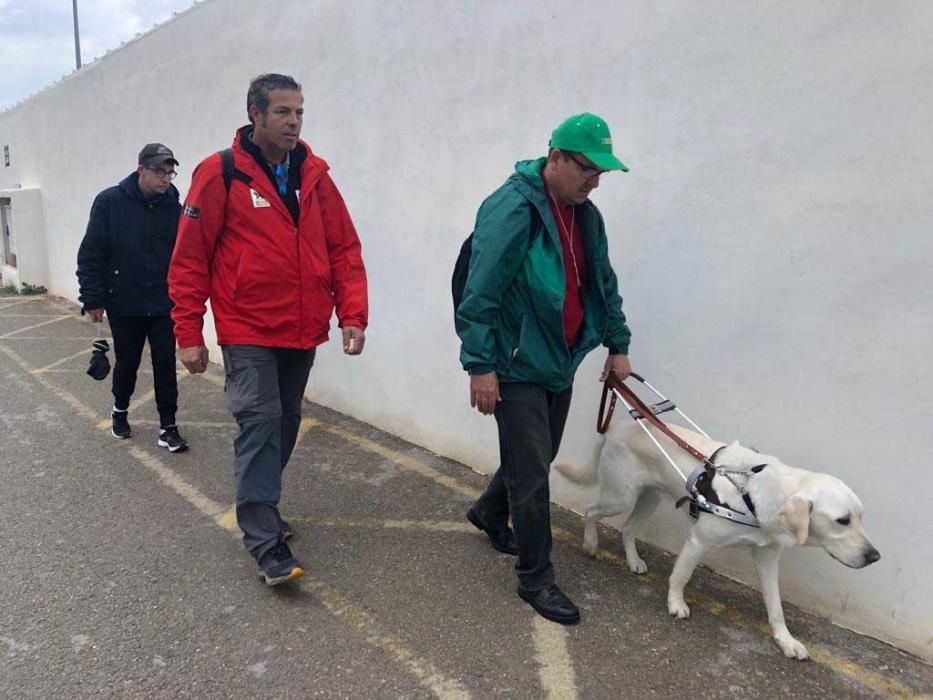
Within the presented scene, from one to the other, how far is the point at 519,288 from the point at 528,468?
727 mm

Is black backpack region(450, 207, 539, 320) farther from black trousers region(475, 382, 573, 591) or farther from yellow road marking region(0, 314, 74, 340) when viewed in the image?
yellow road marking region(0, 314, 74, 340)

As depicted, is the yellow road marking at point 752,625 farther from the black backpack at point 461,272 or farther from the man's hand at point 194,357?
the man's hand at point 194,357

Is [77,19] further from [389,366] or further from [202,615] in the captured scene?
[202,615]

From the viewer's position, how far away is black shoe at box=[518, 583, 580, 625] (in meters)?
2.88

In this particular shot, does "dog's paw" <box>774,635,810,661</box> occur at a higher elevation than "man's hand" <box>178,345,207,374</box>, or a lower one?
lower

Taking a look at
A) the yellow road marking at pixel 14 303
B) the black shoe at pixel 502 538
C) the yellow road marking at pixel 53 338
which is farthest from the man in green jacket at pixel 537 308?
the yellow road marking at pixel 14 303

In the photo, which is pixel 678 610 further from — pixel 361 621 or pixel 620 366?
pixel 361 621

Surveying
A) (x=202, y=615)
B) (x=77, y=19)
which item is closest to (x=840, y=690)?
(x=202, y=615)

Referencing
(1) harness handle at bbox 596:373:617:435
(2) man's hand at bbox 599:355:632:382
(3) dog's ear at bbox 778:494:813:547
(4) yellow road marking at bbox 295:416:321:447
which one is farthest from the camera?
(4) yellow road marking at bbox 295:416:321:447

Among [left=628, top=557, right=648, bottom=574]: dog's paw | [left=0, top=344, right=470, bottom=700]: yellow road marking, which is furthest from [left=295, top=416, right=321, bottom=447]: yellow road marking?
[left=628, top=557, right=648, bottom=574]: dog's paw

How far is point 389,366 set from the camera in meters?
5.09

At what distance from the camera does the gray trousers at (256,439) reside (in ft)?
10.0

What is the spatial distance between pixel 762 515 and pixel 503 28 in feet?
9.53

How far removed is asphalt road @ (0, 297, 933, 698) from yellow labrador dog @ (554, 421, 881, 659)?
180 mm
